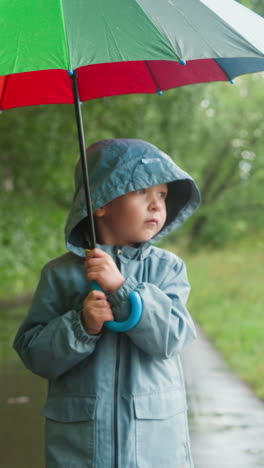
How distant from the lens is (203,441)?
548 centimetres

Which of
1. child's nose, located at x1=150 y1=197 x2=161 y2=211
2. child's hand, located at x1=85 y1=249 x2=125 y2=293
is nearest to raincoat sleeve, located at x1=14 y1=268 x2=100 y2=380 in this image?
child's hand, located at x1=85 y1=249 x2=125 y2=293

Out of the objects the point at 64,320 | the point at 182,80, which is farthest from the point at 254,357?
the point at 64,320

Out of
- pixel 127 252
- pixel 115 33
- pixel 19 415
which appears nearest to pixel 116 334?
pixel 127 252

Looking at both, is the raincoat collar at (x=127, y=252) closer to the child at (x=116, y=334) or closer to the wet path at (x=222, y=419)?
the child at (x=116, y=334)

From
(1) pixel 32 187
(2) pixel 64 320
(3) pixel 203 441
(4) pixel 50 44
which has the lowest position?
(3) pixel 203 441

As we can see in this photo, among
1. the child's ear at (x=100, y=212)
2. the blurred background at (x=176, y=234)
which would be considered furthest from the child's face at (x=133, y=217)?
the blurred background at (x=176, y=234)

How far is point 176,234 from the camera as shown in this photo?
21484mm

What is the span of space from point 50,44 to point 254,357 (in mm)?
6863

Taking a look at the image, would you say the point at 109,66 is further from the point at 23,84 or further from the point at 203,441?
the point at 203,441

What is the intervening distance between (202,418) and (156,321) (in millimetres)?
3469

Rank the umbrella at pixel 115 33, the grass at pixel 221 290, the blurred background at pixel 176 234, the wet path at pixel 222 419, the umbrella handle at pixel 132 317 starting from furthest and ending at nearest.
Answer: the blurred background at pixel 176 234 → the grass at pixel 221 290 → the wet path at pixel 222 419 → the umbrella handle at pixel 132 317 → the umbrella at pixel 115 33

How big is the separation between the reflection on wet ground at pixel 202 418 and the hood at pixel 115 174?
2266 millimetres

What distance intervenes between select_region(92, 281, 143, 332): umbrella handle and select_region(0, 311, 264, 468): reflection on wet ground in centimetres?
234

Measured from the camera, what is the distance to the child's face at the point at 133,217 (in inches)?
125
